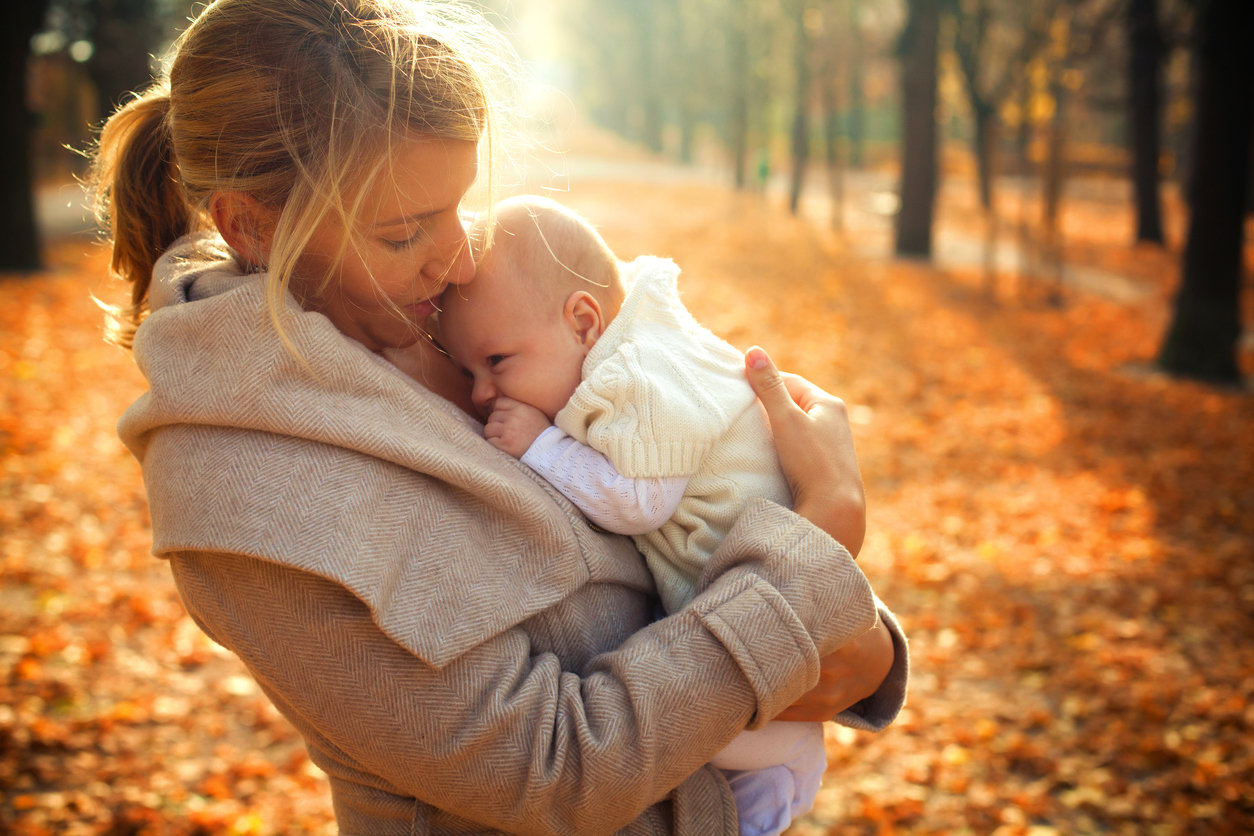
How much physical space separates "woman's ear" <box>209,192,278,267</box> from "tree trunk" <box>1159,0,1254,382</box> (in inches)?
391

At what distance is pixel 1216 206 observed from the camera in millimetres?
9086

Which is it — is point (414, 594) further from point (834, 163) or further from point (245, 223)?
point (834, 163)

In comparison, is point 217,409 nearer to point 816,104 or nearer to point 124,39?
point 124,39

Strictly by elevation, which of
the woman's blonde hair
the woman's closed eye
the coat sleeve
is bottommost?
the coat sleeve

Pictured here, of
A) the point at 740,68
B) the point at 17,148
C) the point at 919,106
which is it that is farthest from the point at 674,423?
the point at 740,68

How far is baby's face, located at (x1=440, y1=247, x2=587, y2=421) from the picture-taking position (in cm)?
176

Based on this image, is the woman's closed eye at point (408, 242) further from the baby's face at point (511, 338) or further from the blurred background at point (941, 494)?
the blurred background at point (941, 494)

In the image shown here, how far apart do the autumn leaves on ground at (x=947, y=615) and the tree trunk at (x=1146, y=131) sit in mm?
9354

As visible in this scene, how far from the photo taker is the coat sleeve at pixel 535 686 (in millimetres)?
1338

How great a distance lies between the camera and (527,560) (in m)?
1.47

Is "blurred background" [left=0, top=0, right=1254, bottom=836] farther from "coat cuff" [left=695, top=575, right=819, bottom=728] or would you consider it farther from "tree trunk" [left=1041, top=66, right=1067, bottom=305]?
"coat cuff" [left=695, top=575, right=819, bottom=728]

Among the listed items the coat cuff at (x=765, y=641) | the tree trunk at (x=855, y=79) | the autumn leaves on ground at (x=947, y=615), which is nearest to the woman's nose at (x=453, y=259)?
the coat cuff at (x=765, y=641)

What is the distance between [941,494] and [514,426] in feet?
19.0

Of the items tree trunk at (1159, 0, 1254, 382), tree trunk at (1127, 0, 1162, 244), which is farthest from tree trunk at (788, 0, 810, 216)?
tree trunk at (1159, 0, 1254, 382)
